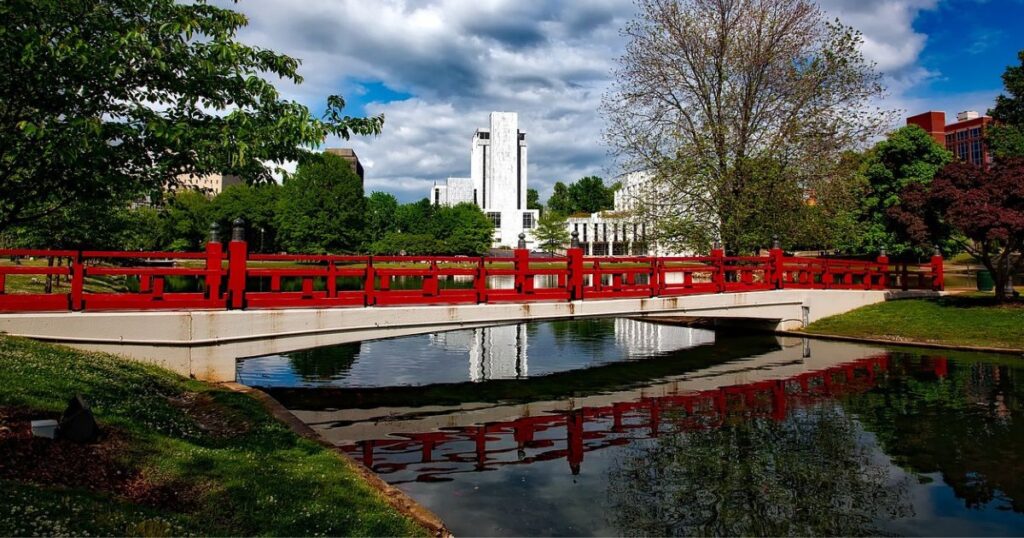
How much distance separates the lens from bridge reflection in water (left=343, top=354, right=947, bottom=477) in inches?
378

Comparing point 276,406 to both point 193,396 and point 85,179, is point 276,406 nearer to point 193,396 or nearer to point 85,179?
point 193,396

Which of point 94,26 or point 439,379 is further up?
point 94,26

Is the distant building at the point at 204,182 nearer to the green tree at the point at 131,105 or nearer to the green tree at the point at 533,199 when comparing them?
the green tree at the point at 131,105

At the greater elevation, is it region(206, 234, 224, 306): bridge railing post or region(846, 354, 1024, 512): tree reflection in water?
region(206, 234, 224, 306): bridge railing post

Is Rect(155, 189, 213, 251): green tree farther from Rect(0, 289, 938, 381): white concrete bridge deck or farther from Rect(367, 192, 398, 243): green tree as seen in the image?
Rect(0, 289, 938, 381): white concrete bridge deck

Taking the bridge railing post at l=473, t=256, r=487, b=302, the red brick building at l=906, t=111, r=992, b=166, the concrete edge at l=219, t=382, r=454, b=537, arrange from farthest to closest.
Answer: the red brick building at l=906, t=111, r=992, b=166, the bridge railing post at l=473, t=256, r=487, b=302, the concrete edge at l=219, t=382, r=454, b=537

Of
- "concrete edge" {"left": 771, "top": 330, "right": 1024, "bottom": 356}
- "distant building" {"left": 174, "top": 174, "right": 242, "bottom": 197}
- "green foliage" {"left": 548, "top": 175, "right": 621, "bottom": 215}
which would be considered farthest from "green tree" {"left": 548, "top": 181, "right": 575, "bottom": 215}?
"concrete edge" {"left": 771, "top": 330, "right": 1024, "bottom": 356}

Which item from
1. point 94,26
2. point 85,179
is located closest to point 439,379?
point 85,179

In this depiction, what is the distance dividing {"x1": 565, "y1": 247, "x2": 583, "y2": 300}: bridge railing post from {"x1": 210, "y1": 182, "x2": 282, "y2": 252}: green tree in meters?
65.4

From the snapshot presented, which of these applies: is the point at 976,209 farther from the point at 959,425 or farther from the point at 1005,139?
the point at 1005,139

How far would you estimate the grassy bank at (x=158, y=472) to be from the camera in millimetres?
5055

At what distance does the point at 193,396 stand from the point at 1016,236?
1026 inches

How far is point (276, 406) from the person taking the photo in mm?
11242

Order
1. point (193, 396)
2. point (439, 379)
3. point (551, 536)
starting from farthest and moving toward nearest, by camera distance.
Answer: point (439, 379), point (193, 396), point (551, 536)
